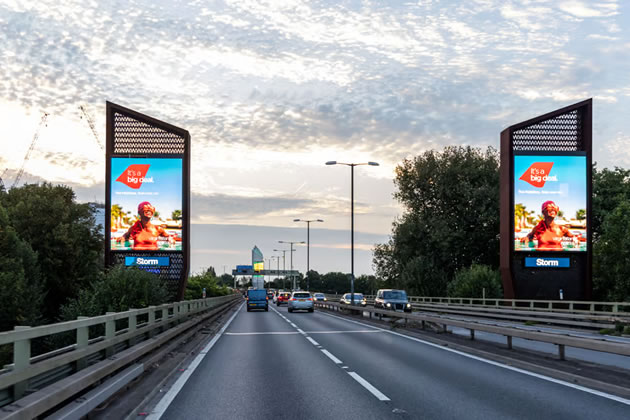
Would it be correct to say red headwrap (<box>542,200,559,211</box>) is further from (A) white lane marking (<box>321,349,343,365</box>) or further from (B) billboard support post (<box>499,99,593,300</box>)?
(A) white lane marking (<box>321,349,343,365</box>)

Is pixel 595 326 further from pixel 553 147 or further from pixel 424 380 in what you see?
pixel 553 147

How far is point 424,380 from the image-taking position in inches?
471

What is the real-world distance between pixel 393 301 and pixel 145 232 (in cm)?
2226

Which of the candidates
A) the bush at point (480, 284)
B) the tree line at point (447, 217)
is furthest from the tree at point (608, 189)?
the bush at point (480, 284)

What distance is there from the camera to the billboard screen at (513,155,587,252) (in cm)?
4747

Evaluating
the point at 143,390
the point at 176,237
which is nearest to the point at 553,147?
the point at 176,237

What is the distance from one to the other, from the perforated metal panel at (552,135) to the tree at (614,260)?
28.6ft

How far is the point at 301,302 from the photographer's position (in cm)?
5225

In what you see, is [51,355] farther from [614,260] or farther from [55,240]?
[614,260]

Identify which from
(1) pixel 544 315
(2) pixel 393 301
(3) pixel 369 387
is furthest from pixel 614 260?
(3) pixel 369 387

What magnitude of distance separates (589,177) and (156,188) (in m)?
33.5

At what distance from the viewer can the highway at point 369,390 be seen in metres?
8.92

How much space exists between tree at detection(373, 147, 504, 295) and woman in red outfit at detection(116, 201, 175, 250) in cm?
3325

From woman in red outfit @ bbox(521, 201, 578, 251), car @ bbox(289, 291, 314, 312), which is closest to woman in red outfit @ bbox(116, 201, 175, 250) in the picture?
car @ bbox(289, 291, 314, 312)
